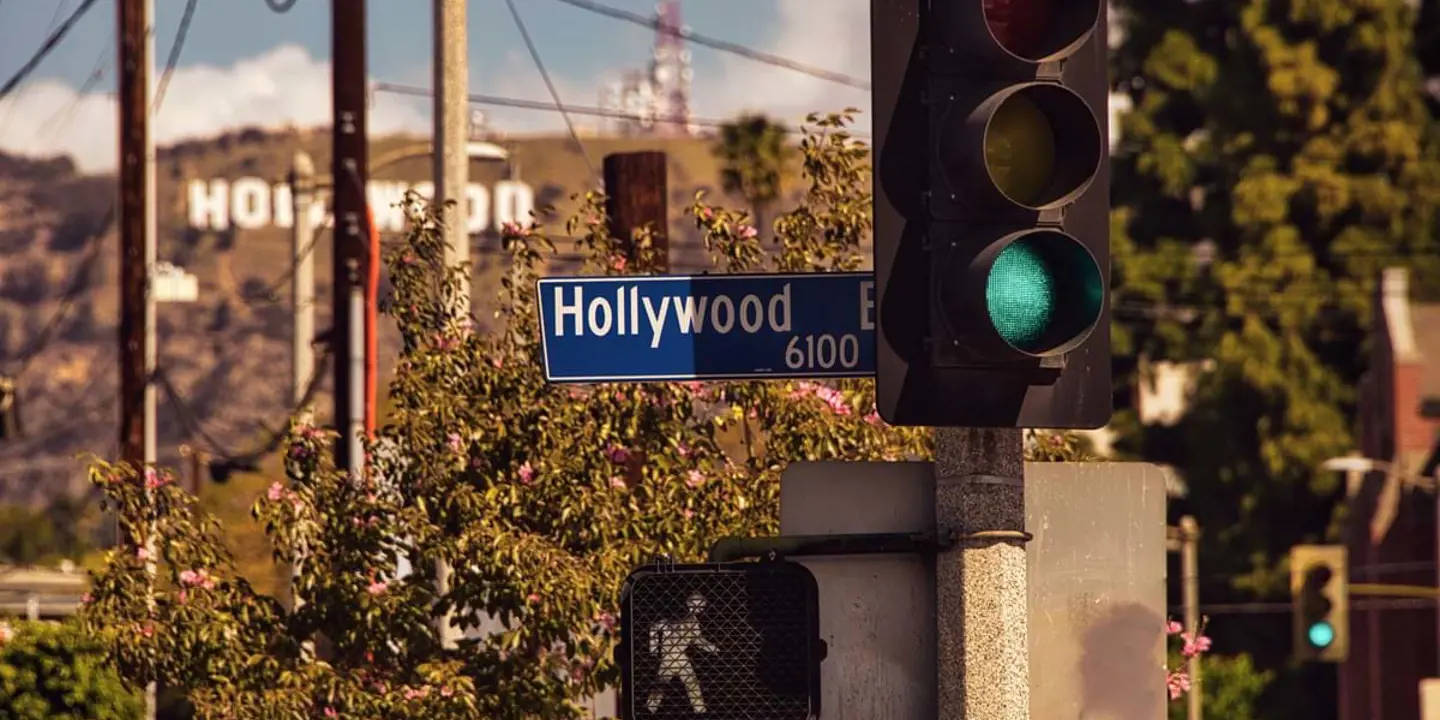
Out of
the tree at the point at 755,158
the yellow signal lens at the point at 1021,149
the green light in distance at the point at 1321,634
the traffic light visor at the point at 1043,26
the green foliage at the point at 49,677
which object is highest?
the tree at the point at 755,158

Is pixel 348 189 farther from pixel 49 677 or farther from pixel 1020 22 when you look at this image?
pixel 1020 22

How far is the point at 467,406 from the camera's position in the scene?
1454cm

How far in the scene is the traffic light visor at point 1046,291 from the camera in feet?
21.2

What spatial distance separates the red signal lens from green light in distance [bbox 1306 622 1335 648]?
2677 cm

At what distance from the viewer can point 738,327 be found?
24.5 feet

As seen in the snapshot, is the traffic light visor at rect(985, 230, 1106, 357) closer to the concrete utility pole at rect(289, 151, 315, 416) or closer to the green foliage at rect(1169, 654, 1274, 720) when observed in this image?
the concrete utility pole at rect(289, 151, 315, 416)

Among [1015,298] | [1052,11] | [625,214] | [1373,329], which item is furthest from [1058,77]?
[1373,329]

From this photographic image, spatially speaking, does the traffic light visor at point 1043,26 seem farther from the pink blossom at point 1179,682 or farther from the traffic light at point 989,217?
the pink blossom at point 1179,682

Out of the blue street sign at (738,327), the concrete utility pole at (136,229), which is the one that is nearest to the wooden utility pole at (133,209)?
the concrete utility pole at (136,229)

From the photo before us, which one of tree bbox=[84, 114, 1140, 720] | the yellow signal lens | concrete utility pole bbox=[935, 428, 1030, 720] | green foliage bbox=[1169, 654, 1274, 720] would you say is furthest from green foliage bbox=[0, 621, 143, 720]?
green foliage bbox=[1169, 654, 1274, 720]

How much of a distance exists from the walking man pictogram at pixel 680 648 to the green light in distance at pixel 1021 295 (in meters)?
1.12

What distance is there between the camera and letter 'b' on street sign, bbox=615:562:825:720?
6754mm

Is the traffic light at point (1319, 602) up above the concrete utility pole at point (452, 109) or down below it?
below

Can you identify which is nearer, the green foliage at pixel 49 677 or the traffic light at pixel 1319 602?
the green foliage at pixel 49 677
